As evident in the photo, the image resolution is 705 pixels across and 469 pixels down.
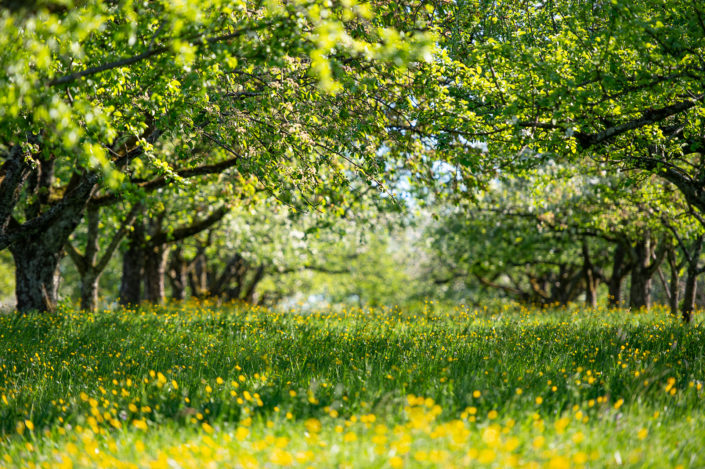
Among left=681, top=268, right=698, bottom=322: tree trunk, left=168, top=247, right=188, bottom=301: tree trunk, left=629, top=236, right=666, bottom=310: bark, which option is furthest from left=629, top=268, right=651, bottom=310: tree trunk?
left=168, top=247, right=188, bottom=301: tree trunk

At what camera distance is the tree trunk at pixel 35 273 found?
11.8m

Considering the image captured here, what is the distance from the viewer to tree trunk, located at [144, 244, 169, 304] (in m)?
19.6

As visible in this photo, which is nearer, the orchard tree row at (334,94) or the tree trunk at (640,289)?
the orchard tree row at (334,94)

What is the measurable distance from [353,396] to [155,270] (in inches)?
628

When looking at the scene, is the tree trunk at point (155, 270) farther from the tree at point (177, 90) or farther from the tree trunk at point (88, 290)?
the tree at point (177, 90)

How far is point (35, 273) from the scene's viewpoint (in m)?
12.0

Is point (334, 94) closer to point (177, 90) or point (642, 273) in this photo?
point (177, 90)

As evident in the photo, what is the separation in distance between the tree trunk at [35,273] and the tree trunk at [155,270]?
7.26 meters

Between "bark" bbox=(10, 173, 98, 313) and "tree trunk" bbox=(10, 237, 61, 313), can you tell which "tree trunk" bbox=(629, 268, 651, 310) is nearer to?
"bark" bbox=(10, 173, 98, 313)

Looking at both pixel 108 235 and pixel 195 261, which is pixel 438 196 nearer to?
pixel 108 235

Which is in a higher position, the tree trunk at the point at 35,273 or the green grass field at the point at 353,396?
the tree trunk at the point at 35,273

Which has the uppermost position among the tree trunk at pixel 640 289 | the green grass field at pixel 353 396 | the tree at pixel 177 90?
the tree at pixel 177 90

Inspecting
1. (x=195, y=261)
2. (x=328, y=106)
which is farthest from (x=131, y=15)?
(x=195, y=261)

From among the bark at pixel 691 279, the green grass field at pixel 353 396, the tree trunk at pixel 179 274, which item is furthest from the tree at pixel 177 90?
the tree trunk at pixel 179 274
